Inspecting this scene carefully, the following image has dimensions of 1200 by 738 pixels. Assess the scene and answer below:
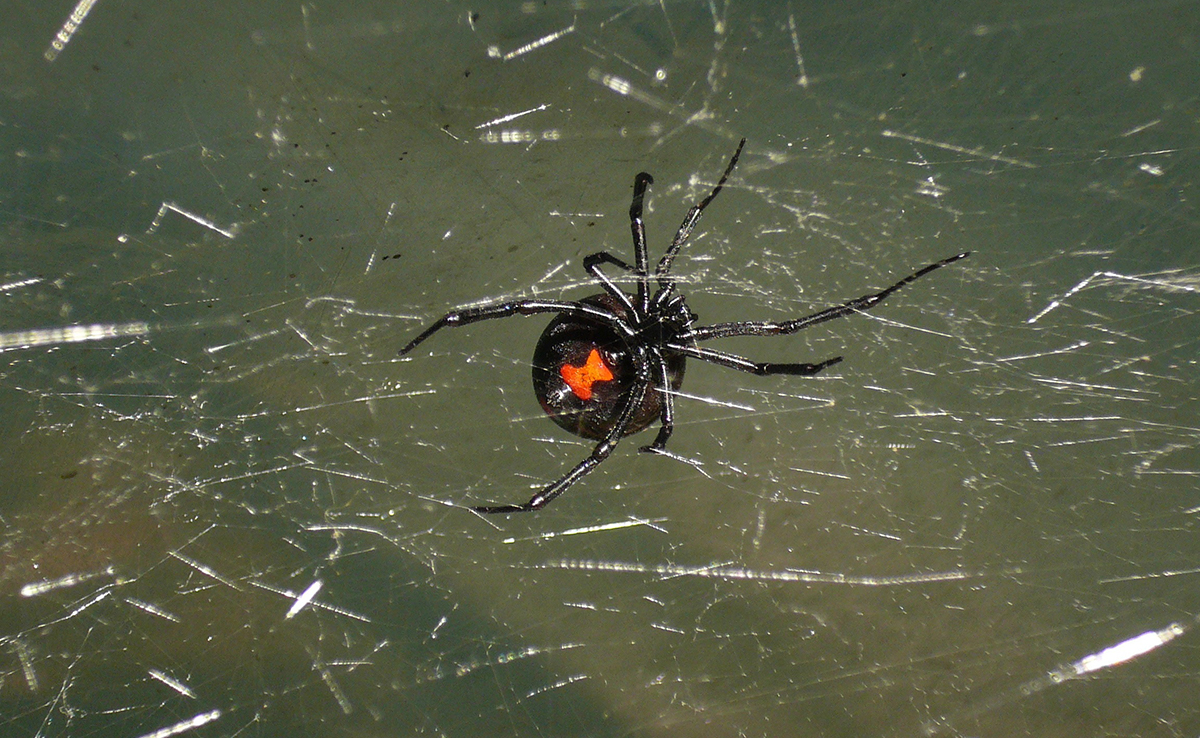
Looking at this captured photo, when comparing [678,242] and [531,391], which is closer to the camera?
[678,242]

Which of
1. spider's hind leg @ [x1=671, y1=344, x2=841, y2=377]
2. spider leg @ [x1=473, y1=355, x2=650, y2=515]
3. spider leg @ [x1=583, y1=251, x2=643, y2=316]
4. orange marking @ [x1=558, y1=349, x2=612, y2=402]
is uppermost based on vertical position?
spider leg @ [x1=583, y1=251, x2=643, y2=316]

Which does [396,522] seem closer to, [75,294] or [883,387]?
[75,294]

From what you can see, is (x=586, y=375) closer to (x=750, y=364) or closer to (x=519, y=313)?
(x=519, y=313)

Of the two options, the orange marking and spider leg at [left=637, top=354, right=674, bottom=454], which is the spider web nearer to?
spider leg at [left=637, top=354, right=674, bottom=454]

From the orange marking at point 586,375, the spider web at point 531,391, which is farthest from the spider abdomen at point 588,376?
the spider web at point 531,391

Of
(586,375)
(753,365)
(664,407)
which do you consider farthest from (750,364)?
(586,375)

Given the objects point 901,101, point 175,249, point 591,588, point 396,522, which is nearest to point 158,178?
point 175,249

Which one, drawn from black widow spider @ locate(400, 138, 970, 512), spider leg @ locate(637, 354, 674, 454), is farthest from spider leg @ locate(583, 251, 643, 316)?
spider leg @ locate(637, 354, 674, 454)
